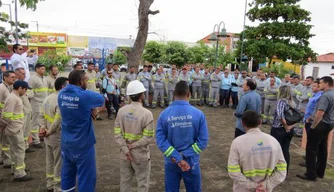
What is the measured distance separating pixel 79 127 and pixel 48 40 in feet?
141

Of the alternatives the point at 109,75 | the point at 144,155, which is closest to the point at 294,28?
the point at 109,75

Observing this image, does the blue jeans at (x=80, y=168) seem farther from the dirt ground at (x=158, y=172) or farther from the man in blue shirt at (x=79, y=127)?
the dirt ground at (x=158, y=172)

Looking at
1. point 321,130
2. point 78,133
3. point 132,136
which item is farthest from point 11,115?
point 321,130

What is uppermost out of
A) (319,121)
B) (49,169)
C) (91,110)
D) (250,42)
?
(250,42)

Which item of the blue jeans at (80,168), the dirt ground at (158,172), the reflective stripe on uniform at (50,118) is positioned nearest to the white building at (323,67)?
the dirt ground at (158,172)

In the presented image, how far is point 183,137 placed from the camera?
10.1 ft

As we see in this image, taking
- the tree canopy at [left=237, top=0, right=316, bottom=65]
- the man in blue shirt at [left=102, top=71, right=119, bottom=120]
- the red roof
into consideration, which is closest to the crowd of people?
the man in blue shirt at [left=102, top=71, right=119, bottom=120]

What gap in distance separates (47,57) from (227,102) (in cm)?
1285

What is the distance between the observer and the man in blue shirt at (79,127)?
3.25m

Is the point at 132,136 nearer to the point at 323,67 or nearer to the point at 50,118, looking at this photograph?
the point at 50,118

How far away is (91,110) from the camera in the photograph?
3.39m

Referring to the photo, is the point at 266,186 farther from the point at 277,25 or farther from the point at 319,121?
the point at 277,25

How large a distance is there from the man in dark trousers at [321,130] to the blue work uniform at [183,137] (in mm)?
2834

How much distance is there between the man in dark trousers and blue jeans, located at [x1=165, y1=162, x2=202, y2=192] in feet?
9.44
